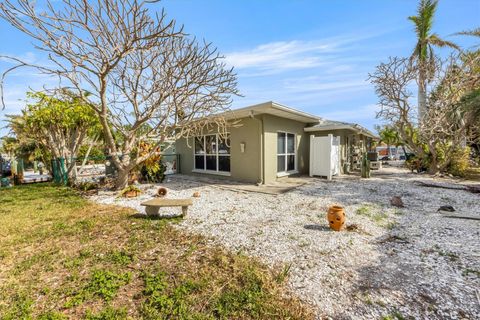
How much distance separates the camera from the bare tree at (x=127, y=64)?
4570 mm

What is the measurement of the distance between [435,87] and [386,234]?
459 inches

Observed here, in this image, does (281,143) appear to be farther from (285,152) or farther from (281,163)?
(281,163)

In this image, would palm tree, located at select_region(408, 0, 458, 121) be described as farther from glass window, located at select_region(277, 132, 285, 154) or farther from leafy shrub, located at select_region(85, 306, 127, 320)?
leafy shrub, located at select_region(85, 306, 127, 320)

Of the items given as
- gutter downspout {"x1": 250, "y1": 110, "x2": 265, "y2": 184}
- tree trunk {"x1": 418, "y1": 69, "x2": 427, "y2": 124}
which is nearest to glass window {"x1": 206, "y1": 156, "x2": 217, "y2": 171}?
gutter downspout {"x1": 250, "y1": 110, "x2": 265, "y2": 184}

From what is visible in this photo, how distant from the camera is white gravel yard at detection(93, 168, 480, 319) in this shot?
2109 millimetres

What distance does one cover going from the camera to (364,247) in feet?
10.7

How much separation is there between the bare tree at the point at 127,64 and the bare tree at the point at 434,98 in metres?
8.61

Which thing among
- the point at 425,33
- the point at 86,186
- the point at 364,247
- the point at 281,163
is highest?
the point at 425,33

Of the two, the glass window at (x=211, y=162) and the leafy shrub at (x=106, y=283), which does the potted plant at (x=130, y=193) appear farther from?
the leafy shrub at (x=106, y=283)

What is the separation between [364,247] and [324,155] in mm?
6954

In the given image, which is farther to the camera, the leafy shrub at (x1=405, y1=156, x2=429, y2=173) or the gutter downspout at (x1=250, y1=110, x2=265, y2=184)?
the leafy shrub at (x1=405, y1=156, x2=429, y2=173)

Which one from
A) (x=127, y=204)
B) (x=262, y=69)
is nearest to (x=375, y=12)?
(x=262, y=69)

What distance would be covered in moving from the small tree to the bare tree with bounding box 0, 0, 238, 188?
2061mm

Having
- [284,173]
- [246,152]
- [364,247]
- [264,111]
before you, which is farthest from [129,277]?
[284,173]
